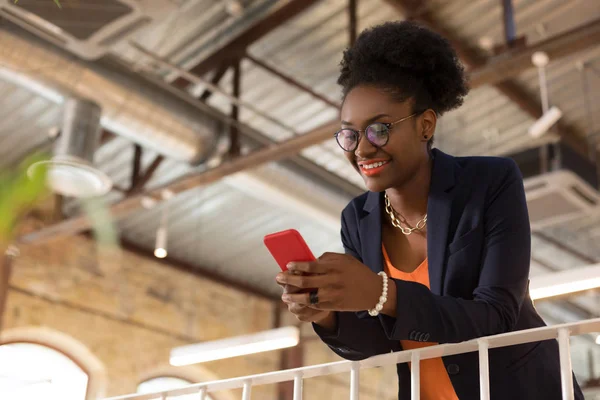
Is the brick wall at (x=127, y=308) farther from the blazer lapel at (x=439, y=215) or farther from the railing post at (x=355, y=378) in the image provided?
the blazer lapel at (x=439, y=215)

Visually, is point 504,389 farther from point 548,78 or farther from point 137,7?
point 548,78

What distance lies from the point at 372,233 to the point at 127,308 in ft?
23.9

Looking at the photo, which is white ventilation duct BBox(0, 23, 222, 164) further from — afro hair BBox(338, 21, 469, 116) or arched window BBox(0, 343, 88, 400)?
afro hair BBox(338, 21, 469, 116)

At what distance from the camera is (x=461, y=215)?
1.21m

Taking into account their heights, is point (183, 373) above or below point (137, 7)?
below

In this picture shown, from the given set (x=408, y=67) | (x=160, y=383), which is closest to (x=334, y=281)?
(x=408, y=67)

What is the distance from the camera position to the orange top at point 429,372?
3.98ft

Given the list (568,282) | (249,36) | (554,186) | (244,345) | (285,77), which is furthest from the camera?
(285,77)

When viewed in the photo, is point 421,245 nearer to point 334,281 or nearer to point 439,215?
point 439,215

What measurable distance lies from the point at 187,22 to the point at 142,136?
121cm

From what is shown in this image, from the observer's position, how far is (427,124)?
1224 mm

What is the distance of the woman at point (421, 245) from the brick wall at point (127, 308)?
266 inches

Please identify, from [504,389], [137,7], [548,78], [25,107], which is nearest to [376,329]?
[504,389]

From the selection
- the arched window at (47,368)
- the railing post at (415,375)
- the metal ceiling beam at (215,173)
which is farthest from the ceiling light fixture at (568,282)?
the arched window at (47,368)
